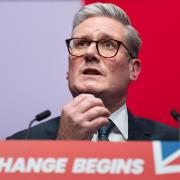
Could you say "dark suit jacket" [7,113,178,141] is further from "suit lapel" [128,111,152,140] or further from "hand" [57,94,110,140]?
"hand" [57,94,110,140]

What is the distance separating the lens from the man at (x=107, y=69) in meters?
1.57

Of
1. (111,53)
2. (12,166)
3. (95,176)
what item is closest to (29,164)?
(12,166)

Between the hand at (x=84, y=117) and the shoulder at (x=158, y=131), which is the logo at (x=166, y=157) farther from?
the shoulder at (x=158, y=131)

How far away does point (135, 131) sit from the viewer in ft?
5.41

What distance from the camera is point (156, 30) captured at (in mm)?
2141

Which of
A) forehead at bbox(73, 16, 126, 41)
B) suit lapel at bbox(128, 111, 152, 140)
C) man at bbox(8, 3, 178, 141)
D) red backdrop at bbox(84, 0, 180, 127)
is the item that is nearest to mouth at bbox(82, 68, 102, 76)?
man at bbox(8, 3, 178, 141)

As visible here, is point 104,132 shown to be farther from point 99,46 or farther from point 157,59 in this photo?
point 157,59

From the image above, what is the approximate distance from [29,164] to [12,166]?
34 millimetres

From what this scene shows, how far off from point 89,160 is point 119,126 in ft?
2.32

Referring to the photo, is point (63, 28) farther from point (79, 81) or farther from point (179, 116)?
point (179, 116)

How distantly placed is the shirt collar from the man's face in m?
0.07

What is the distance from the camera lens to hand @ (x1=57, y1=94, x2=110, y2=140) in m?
1.33

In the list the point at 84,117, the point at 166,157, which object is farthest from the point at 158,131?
the point at 166,157

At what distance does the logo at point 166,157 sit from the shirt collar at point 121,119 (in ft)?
2.13
